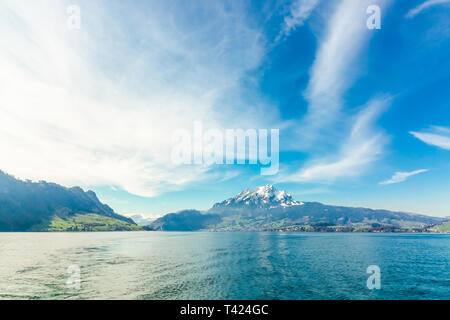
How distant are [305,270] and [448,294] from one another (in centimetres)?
3397
